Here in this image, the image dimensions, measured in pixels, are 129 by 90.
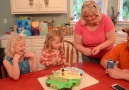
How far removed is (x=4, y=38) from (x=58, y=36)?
69.7 inches

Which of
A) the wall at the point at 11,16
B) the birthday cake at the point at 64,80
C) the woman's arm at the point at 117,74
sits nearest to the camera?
the birthday cake at the point at 64,80

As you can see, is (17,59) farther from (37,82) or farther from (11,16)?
(11,16)

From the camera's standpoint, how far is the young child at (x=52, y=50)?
175 centimetres

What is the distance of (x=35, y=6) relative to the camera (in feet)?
10.9

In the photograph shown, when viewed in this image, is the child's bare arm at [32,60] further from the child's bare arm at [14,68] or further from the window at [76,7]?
the window at [76,7]

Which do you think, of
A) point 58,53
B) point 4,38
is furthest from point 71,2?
point 58,53

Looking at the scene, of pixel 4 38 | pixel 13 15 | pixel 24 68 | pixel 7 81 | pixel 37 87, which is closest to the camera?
pixel 37 87

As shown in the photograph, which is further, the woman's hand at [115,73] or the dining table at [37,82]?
the woman's hand at [115,73]

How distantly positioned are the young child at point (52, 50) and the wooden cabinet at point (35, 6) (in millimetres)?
1674

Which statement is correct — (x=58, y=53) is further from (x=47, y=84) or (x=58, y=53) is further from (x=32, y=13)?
(x=32, y=13)

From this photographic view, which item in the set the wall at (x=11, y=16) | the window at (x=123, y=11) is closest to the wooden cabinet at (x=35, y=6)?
the wall at (x=11, y=16)

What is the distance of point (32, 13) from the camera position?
11.1 ft

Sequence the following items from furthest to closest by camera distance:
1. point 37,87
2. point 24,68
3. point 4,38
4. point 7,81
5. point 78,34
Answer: point 4,38
point 78,34
point 24,68
point 7,81
point 37,87

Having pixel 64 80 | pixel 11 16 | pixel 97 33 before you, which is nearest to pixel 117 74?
pixel 64 80
